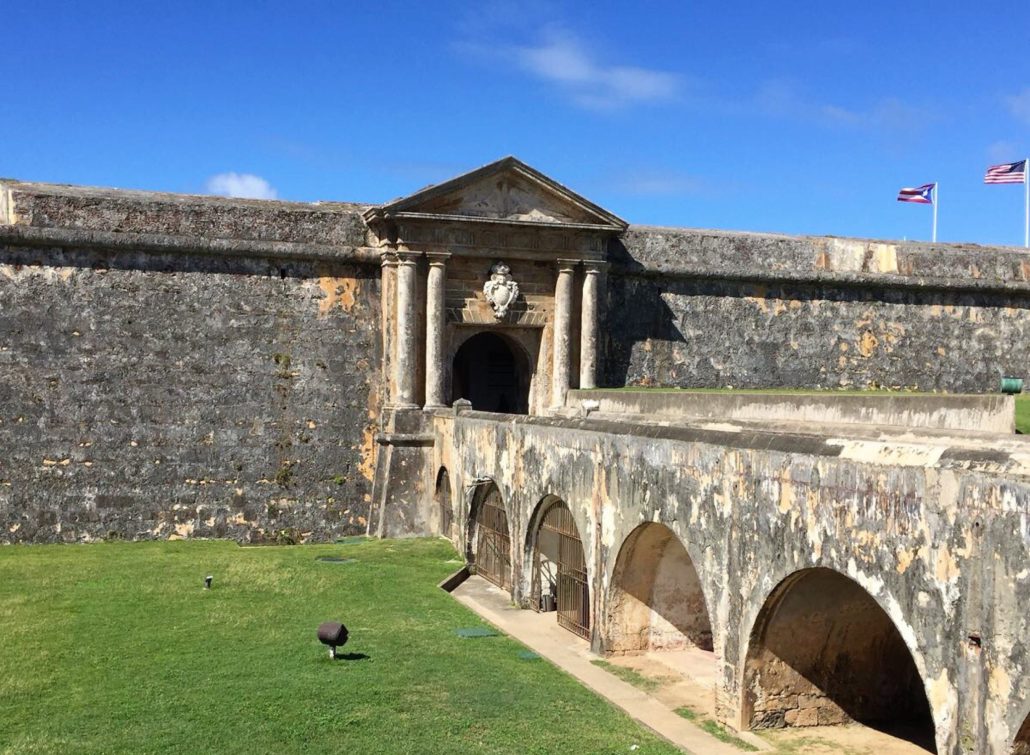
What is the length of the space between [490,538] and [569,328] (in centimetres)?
471

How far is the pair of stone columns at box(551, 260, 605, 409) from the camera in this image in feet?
59.3

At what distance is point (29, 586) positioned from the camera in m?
12.6

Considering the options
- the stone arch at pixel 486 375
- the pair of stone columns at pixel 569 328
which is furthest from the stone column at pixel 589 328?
the stone arch at pixel 486 375

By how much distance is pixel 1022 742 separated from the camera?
580 centimetres

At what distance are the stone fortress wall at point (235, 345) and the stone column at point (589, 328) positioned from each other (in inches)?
12.6

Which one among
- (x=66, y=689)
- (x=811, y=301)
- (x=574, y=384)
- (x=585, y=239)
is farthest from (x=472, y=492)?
(x=811, y=301)

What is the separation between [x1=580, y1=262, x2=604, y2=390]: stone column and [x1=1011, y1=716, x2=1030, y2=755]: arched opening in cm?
1250

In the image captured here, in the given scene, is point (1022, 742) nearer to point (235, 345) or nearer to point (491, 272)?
point (491, 272)

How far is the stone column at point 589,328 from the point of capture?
59.6 feet

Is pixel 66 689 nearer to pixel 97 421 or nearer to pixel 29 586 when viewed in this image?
pixel 29 586

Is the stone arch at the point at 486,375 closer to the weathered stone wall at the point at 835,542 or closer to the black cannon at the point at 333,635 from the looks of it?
the weathered stone wall at the point at 835,542

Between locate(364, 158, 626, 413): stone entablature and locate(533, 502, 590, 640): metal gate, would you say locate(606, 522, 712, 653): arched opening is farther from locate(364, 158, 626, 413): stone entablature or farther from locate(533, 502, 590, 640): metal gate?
locate(364, 158, 626, 413): stone entablature

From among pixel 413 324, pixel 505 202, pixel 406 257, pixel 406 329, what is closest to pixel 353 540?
pixel 406 329

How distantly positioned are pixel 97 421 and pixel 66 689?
8429 mm
